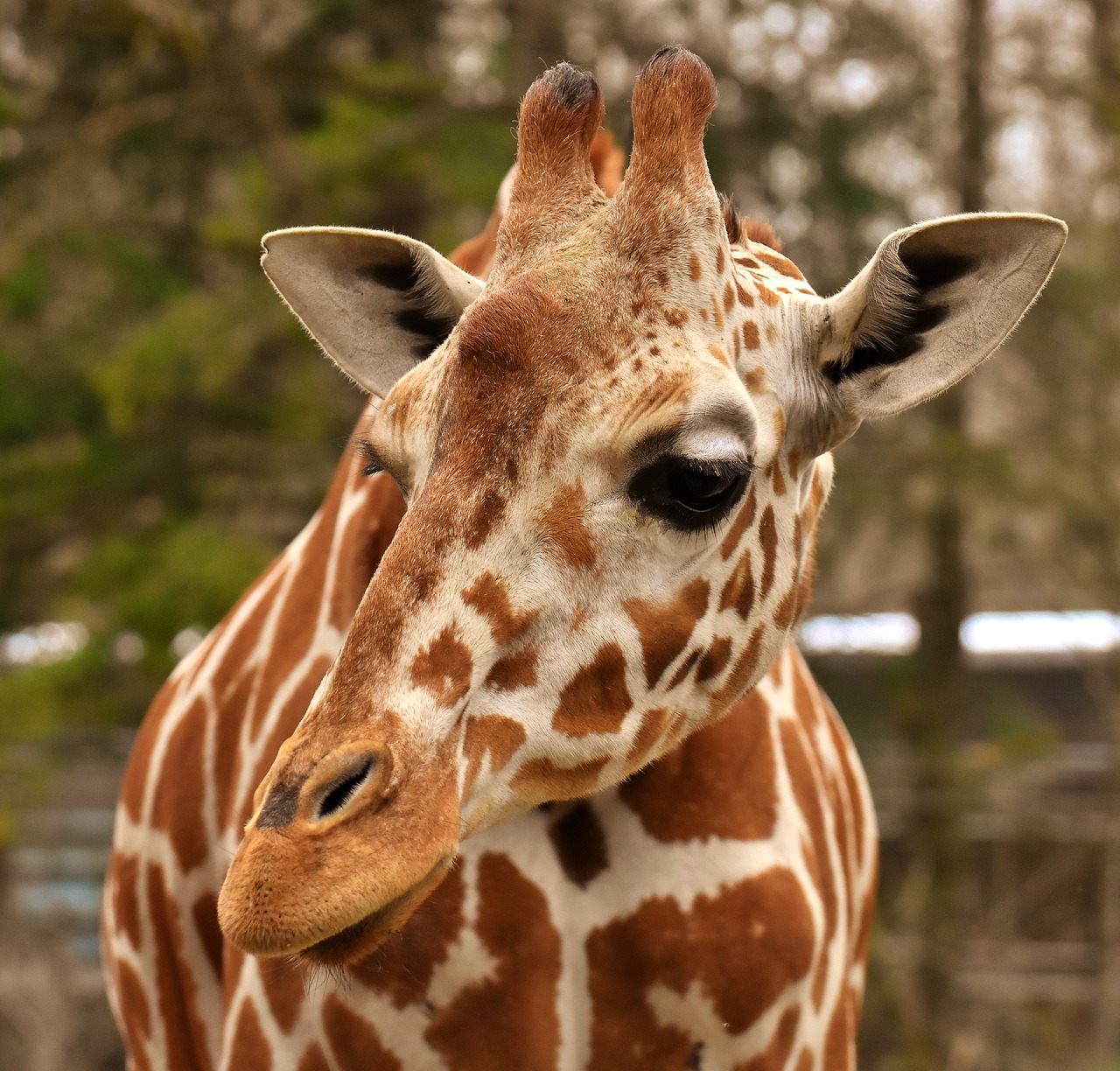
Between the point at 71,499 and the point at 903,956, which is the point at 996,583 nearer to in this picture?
the point at 903,956

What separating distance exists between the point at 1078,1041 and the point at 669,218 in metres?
11.7

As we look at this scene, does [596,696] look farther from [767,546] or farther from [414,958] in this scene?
[414,958]

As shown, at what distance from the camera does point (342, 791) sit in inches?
70.5

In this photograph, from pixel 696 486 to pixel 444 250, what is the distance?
256 inches

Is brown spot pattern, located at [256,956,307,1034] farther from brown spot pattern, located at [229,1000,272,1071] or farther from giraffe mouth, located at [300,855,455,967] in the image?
giraffe mouth, located at [300,855,455,967]

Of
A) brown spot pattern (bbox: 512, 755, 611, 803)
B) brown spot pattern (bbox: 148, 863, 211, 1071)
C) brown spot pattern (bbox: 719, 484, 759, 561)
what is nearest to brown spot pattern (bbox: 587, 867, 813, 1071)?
brown spot pattern (bbox: 512, 755, 611, 803)

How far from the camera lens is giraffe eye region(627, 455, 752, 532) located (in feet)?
6.63

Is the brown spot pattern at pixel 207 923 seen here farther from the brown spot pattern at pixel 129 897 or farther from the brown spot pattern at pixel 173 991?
the brown spot pattern at pixel 129 897

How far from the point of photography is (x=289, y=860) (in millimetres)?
1754

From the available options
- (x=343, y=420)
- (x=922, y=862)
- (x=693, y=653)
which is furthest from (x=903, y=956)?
(x=693, y=653)

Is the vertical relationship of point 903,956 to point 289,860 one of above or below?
below

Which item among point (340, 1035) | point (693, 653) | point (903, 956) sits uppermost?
point (693, 653)

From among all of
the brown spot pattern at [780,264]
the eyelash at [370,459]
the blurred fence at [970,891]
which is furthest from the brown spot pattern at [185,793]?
the blurred fence at [970,891]

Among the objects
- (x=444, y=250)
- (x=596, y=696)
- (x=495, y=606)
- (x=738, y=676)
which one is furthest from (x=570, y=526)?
(x=444, y=250)
